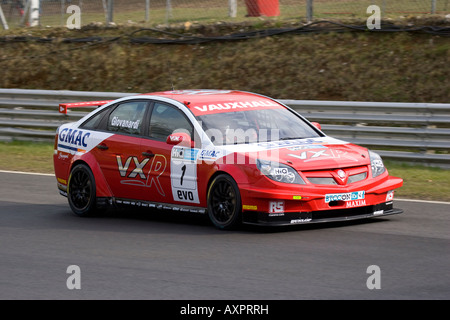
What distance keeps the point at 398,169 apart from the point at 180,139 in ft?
17.9

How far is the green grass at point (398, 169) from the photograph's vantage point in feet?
37.7

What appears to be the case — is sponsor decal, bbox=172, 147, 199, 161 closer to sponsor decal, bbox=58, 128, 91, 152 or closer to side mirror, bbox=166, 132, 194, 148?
side mirror, bbox=166, 132, 194, 148

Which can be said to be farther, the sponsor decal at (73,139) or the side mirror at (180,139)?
the sponsor decal at (73,139)

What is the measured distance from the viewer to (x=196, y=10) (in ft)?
68.5

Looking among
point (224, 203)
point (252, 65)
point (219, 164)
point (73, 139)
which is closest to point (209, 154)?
point (219, 164)

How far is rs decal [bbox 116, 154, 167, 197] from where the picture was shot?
373 inches

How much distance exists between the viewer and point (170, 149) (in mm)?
9383

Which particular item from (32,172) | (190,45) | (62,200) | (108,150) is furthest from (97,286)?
(190,45)

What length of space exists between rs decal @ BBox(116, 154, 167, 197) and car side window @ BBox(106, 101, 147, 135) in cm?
37

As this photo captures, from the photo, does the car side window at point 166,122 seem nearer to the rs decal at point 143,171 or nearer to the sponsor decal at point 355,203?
the rs decal at point 143,171

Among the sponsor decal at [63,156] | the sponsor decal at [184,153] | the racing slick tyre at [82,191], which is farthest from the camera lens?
the sponsor decal at [63,156]

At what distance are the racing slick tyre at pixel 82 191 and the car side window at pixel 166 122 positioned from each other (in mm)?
1123

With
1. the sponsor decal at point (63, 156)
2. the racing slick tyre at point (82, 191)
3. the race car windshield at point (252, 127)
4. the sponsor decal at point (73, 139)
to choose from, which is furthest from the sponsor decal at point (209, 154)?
the sponsor decal at point (63, 156)
